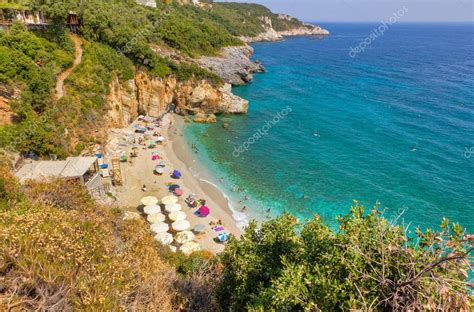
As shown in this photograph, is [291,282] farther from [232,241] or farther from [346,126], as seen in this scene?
[346,126]

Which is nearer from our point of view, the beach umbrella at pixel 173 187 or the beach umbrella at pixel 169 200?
the beach umbrella at pixel 169 200

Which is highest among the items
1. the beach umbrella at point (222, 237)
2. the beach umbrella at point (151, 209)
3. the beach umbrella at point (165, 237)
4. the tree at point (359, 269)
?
the tree at point (359, 269)

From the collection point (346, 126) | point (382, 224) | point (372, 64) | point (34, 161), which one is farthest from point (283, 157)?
point (372, 64)

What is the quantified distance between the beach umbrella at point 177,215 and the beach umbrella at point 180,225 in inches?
17.5

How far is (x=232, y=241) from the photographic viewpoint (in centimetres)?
1079

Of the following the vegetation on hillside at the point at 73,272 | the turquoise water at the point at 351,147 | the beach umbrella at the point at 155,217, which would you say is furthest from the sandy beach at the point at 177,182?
the vegetation on hillside at the point at 73,272

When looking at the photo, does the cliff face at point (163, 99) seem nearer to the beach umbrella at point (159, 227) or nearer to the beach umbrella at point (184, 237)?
the beach umbrella at point (159, 227)

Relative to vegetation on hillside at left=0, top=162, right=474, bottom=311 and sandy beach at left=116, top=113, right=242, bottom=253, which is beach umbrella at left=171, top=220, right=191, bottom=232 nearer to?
sandy beach at left=116, top=113, right=242, bottom=253

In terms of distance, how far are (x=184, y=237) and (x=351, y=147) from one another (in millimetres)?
28372

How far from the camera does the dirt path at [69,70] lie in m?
30.9

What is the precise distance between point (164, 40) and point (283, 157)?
36804 millimetres

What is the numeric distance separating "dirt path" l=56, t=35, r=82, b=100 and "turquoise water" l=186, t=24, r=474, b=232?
56.6 ft

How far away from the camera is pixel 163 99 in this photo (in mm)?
47500

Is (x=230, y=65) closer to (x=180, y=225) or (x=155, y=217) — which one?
(x=155, y=217)
